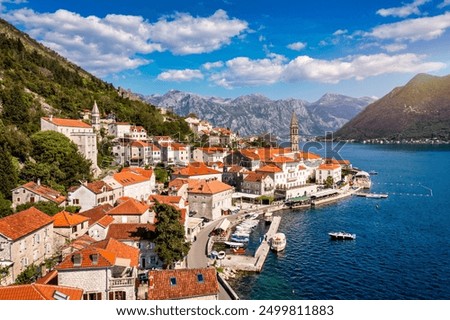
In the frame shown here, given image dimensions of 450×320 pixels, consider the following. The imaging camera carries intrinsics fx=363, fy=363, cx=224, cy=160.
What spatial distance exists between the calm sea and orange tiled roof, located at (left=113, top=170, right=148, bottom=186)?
41.8ft

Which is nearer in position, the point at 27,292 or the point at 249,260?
the point at 27,292

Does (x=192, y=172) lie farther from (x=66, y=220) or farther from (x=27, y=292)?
(x=27, y=292)

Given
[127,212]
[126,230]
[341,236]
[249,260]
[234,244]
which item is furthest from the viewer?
[341,236]

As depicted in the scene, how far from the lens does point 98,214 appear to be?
85.7 ft

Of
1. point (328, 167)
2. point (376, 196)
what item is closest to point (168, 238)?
point (376, 196)

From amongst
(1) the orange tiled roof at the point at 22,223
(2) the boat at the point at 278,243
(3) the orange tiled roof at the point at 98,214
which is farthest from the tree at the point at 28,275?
(2) the boat at the point at 278,243

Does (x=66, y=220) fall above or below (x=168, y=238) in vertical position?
above

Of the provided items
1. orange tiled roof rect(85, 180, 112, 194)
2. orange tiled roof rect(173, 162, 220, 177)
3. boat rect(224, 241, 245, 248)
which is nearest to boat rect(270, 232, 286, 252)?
boat rect(224, 241, 245, 248)

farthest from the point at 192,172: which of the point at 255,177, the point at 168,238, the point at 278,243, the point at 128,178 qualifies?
the point at 168,238

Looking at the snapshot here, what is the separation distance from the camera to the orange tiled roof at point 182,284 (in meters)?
15.2

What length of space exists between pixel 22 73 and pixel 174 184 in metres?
36.1

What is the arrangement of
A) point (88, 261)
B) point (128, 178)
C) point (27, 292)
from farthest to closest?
point (128, 178)
point (88, 261)
point (27, 292)

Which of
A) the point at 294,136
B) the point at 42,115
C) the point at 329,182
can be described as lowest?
the point at 329,182

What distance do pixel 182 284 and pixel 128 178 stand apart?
2153 cm
